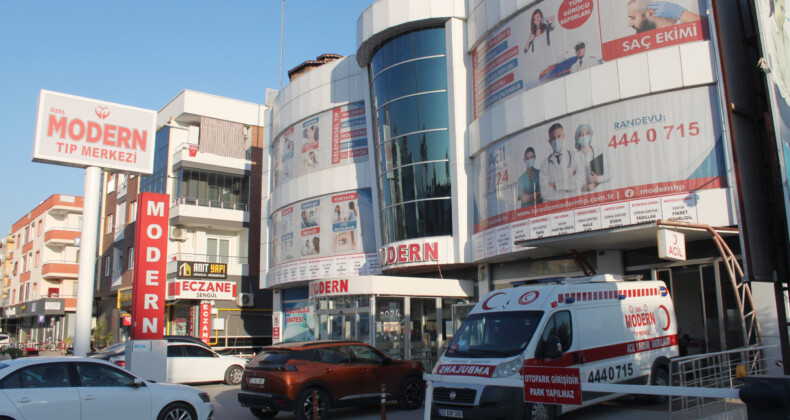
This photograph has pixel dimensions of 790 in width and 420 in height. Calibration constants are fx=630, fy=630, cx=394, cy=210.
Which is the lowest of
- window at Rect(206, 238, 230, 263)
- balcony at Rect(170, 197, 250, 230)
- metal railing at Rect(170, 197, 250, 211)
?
window at Rect(206, 238, 230, 263)

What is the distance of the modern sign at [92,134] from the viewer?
19.7 metres

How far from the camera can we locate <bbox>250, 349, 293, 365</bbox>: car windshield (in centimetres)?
1260

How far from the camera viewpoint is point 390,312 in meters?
20.6

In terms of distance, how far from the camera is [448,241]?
2283 centimetres

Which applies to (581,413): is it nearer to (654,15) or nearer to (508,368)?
(508,368)

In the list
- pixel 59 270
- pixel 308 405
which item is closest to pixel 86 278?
pixel 308 405

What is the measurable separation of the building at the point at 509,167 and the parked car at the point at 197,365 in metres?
3.08

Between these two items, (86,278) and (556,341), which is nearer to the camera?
(556,341)

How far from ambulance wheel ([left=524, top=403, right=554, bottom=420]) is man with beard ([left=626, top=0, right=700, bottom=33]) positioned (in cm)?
1167

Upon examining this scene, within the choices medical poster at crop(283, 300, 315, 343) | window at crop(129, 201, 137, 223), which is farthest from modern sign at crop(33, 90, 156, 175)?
window at crop(129, 201, 137, 223)

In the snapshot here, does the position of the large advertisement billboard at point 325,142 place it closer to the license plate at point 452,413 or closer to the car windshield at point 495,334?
the car windshield at point 495,334

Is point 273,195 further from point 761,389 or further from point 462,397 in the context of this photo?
point 761,389

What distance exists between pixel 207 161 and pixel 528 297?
29.7 metres

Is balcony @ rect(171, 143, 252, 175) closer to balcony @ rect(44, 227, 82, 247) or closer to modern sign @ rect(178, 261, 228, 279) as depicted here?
modern sign @ rect(178, 261, 228, 279)
